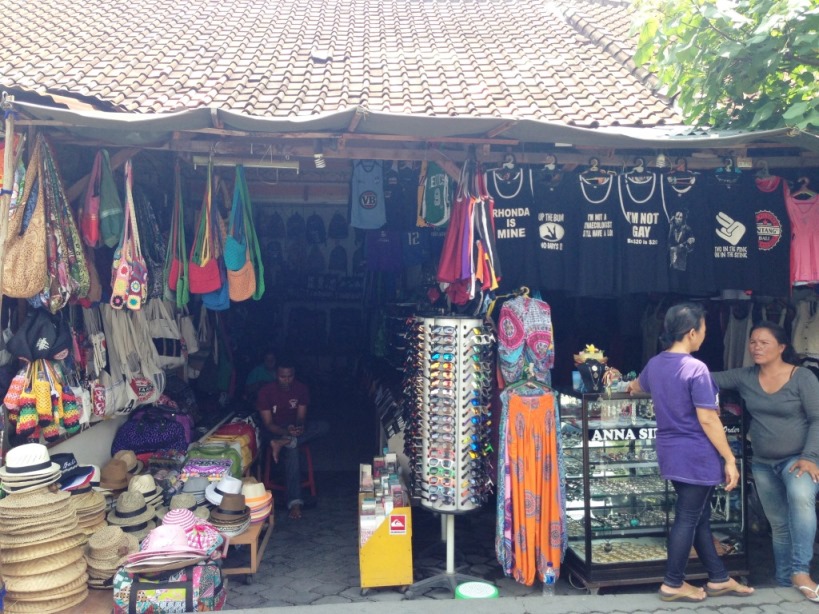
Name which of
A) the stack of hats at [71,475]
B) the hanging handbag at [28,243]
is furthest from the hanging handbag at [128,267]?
the stack of hats at [71,475]

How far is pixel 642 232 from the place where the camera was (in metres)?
4.91

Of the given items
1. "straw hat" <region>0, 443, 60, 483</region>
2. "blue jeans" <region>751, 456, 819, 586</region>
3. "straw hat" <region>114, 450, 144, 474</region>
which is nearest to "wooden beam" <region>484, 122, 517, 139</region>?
"blue jeans" <region>751, 456, 819, 586</region>

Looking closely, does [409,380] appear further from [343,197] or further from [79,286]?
[343,197]

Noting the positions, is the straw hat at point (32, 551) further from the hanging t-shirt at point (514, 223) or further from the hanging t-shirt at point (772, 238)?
the hanging t-shirt at point (772, 238)

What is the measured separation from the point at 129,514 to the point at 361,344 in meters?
5.87

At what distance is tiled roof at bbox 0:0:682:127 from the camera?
5.36 metres

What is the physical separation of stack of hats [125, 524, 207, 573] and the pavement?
1.54ft

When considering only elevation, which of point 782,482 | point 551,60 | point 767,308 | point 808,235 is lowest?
point 782,482

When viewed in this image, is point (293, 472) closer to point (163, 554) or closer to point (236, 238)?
point (163, 554)

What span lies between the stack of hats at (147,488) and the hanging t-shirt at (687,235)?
170 inches

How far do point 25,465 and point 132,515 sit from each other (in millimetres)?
1010

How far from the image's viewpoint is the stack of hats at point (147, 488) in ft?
A: 16.2

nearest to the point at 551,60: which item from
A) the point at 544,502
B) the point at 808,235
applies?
the point at 808,235

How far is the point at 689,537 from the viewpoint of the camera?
3.98 meters
